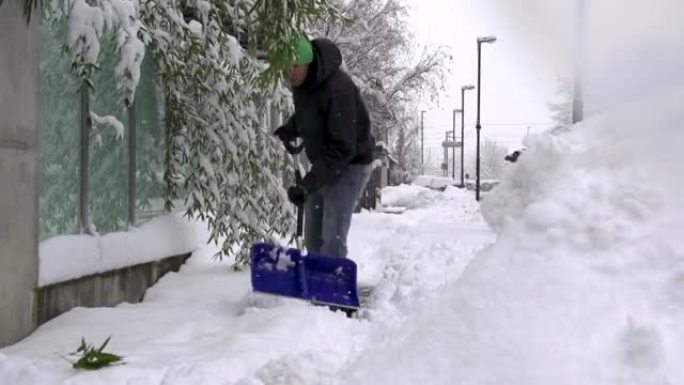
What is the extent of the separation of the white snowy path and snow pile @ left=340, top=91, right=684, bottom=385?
372mm

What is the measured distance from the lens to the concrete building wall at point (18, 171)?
312 centimetres

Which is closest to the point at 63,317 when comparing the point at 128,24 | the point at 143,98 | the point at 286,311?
the point at 286,311

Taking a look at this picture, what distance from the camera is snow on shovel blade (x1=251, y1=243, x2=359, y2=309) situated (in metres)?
4.08

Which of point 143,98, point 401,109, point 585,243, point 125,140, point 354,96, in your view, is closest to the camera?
point 585,243

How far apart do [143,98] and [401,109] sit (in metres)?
17.2

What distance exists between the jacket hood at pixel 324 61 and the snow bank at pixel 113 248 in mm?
1449

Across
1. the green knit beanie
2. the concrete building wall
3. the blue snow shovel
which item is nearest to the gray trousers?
the blue snow shovel

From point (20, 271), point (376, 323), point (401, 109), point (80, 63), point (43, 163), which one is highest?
point (401, 109)

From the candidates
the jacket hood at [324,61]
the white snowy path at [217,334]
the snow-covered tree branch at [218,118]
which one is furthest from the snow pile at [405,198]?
the jacket hood at [324,61]

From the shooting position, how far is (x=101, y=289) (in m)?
4.04

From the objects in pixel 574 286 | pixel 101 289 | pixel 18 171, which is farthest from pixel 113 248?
pixel 574 286

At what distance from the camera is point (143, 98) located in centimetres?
505

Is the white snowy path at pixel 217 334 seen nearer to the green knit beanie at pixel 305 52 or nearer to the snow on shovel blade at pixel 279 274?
the snow on shovel blade at pixel 279 274

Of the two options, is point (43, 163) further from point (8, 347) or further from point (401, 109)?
point (401, 109)
